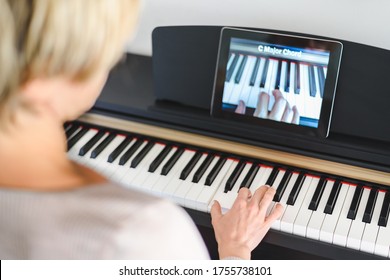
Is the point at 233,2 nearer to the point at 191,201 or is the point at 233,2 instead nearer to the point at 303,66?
the point at 303,66

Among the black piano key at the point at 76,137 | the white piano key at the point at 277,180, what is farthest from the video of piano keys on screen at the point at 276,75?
the black piano key at the point at 76,137

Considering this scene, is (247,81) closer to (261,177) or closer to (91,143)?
(261,177)

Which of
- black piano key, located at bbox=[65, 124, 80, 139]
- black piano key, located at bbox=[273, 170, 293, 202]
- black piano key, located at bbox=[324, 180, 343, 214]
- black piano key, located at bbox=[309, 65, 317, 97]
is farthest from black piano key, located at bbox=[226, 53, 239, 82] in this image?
black piano key, located at bbox=[65, 124, 80, 139]

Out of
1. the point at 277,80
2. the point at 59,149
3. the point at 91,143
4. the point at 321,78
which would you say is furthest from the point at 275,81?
the point at 59,149

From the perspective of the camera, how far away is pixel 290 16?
1.79 m

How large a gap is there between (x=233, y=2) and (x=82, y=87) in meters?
1.17

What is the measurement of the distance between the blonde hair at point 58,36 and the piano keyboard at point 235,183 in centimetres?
88

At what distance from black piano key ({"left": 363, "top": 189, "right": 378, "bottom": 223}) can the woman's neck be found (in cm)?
90

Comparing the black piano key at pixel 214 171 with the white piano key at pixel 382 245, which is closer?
the white piano key at pixel 382 245

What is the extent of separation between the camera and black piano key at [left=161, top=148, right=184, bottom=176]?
1666mm

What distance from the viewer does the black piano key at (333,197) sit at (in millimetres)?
1499

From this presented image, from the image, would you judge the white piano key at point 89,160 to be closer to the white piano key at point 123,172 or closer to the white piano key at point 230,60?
the white piano key at point 123,172

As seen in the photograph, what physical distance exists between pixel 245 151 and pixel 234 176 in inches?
3.9

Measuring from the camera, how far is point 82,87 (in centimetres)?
75
